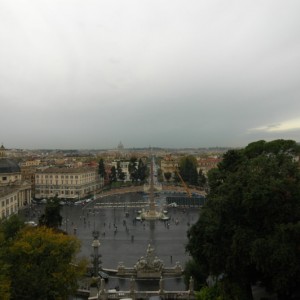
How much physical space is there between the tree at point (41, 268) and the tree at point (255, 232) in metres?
6.18

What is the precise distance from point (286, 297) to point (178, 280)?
9.22 metres

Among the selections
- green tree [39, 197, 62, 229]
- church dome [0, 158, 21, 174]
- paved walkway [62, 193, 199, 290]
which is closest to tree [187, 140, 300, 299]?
paved walkway [62, 193, 199, 290]

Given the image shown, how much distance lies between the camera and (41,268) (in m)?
17.9

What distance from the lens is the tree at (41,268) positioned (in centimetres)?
1717

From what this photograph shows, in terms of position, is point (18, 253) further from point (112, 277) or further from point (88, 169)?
point (88, 169)

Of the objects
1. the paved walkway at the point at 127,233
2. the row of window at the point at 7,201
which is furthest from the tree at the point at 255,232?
the row of window at the point at 7,201

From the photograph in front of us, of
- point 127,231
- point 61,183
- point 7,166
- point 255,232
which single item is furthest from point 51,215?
point 61,183

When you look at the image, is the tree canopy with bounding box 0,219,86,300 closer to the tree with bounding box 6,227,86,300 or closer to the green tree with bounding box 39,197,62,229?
the tree with bounding box 6,227,86,300

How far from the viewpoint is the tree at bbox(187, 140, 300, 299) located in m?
16.3

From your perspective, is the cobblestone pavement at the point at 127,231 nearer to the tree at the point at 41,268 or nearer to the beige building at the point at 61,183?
the tree at the point at 41,268

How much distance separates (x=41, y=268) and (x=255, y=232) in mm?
9504

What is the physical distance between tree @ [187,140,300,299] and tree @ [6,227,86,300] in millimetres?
6183

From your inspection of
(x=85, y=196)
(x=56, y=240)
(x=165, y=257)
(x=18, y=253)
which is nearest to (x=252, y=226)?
(x=56, y=240)

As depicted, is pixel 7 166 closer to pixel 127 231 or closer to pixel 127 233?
pixel 127 231
